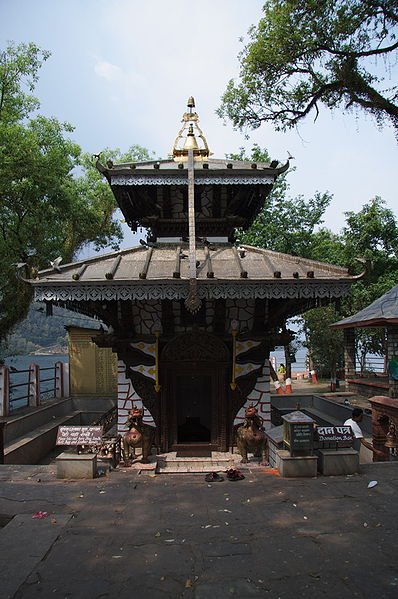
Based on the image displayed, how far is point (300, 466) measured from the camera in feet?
24.2

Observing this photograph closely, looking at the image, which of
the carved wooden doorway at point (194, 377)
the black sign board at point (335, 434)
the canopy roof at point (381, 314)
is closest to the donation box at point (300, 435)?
the black sign board at point (335, 434)

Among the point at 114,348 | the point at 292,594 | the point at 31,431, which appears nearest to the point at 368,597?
the point at 292,594

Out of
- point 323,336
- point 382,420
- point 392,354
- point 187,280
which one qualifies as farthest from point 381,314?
point 187,280

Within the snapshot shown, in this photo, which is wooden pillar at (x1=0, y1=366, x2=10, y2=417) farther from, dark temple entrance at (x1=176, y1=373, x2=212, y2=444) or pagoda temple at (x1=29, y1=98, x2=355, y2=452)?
dark temple entrance at (x1=176, y1=373, x2=212, y2=444)

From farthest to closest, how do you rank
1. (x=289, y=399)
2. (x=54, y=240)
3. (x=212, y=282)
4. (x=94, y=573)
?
(x=54, y=240) < (x=289, y=399) < (x=212, y=282) < (x=94, y=573)

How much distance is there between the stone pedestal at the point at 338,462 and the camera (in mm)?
7422

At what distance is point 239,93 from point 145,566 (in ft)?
43.1

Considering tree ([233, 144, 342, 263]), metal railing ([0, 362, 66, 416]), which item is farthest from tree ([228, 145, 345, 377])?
metal railing ([0, 362, 66, 416])

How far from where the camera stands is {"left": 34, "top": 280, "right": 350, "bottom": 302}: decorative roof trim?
326 inches

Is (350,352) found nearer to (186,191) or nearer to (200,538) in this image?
(186,191)

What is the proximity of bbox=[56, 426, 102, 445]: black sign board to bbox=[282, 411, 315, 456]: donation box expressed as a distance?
3.24m

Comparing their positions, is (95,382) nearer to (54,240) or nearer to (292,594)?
(54,240)

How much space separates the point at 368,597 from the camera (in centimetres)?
389

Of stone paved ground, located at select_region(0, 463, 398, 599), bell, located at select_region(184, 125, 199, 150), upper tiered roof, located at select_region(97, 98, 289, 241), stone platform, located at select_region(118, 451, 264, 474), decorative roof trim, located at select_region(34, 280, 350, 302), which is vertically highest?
bell, located at select_region(184, 125, 199, 150)
